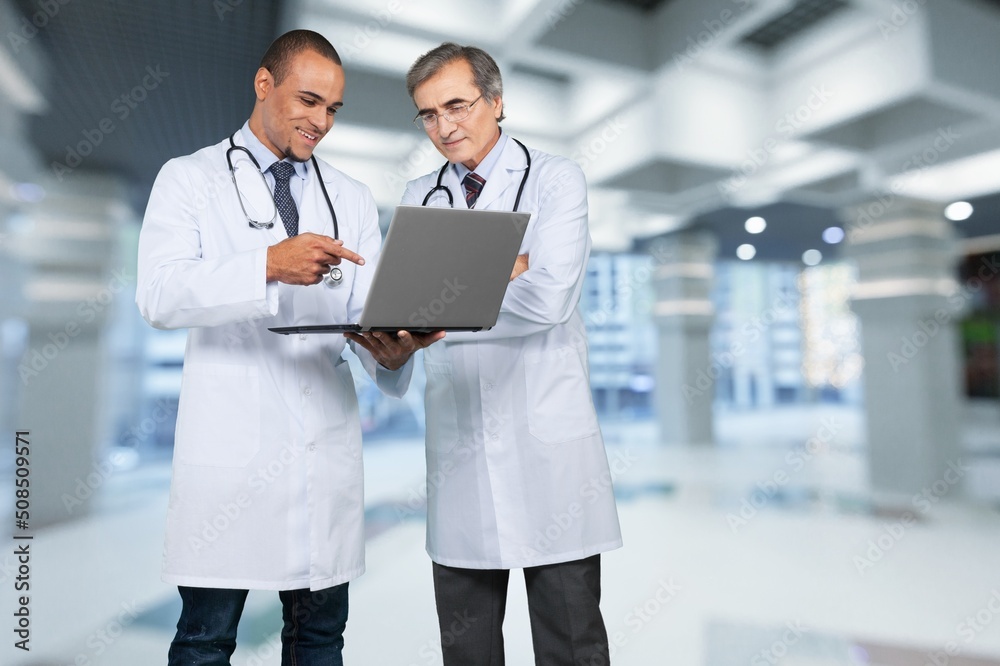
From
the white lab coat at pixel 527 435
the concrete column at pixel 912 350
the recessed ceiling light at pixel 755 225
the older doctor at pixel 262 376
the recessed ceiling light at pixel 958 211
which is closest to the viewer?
the older doctor at pixel 262 376

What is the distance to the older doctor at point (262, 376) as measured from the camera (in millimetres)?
1112

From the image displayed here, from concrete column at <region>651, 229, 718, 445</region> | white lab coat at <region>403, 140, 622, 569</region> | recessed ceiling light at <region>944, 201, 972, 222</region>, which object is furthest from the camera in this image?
concrete column at <region>651, 229, 718, 445</region>

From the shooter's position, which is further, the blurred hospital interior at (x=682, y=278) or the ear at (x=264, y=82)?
the blurred hospital interior at (x=682, y=278)

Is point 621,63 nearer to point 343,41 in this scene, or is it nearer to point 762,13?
point 762,13

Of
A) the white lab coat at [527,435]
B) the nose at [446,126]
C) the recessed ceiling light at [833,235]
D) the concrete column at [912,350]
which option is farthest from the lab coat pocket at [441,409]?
the recessed ceiling light at [833,235]

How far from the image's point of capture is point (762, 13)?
Result: 3752 mm

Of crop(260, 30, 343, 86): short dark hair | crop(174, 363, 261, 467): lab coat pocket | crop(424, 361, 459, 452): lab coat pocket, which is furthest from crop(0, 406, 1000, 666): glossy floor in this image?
crop(260, 30, 343, 86): short dark hair

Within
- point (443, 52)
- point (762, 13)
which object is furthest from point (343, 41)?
point (443, 52)

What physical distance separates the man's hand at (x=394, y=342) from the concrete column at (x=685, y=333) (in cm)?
607

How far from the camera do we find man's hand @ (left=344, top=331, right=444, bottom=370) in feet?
3.77

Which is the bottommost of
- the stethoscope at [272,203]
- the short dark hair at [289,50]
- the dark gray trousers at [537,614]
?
the dark gray trousers at [537,614]

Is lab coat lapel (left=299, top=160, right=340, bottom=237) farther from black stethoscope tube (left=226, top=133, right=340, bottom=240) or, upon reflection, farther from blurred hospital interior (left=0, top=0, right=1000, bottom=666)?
blurred hospital interior (left=0, top=0, right=1000, bottom=666)

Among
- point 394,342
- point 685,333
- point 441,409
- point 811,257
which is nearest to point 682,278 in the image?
point 685,333

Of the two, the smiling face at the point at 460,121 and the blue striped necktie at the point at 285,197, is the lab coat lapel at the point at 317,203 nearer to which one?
the blue striped necktie at the point at 285,197
